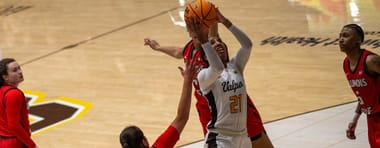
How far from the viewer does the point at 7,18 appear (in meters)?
16.9

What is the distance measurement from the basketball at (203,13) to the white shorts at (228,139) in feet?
2.30

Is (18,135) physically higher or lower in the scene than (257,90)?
higher

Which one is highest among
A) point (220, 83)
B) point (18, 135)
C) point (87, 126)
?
point (220, 83)

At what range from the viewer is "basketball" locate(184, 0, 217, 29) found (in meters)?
4.86

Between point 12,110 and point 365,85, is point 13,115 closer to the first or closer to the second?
point 12,110

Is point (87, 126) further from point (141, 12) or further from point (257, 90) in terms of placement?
point (141, 12)

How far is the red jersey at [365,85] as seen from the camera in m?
5.48

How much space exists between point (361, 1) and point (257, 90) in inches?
242

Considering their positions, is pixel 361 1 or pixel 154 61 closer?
pixel 154 61

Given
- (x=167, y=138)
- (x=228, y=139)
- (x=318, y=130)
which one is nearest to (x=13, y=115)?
(x=228, y=139)

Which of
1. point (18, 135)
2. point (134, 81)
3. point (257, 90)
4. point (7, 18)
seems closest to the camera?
point (18, 135)

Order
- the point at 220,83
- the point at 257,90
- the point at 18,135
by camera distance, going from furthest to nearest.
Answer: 1. the point at 257,90
2. the point at 18,135
3. the point at 220,83

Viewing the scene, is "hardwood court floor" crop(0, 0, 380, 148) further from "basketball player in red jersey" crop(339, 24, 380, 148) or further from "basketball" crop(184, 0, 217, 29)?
"basketball" crop(184, 0, 217, 29)

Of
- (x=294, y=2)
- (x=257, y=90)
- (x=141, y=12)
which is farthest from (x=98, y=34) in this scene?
(x=257, y=90)
